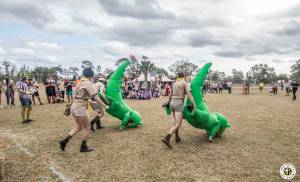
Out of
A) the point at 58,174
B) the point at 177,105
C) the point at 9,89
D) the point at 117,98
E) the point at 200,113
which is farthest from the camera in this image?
the point at 9,89

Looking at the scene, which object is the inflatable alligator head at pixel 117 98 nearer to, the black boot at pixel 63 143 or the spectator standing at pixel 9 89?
the black boot at pixel 63 143

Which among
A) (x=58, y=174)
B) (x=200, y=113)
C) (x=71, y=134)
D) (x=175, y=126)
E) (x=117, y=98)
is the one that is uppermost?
(x=117, y=98)

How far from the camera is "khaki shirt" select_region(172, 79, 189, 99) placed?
6.89 meters

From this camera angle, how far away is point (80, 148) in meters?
6.67

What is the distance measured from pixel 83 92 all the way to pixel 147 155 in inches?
79.0

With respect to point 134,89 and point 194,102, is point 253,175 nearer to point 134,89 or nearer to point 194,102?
point 194,102

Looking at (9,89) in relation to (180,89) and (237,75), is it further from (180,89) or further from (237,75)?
(237,75)

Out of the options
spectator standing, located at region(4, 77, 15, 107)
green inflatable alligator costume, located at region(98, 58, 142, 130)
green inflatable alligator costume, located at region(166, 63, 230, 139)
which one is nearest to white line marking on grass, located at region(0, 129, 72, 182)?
green inflatable alligator costume, located at region(98, 58, 142, 130)

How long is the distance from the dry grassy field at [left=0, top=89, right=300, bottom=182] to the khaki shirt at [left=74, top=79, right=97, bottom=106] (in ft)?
3.93

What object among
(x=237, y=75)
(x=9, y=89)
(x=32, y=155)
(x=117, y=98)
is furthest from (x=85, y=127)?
(x=237, y=75)

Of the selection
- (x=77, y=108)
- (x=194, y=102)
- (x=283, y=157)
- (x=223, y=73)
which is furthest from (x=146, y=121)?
(x=223, y=73)

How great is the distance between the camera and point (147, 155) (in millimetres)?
6250

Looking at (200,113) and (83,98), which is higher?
(83,98)

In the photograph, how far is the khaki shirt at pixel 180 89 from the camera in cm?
689
